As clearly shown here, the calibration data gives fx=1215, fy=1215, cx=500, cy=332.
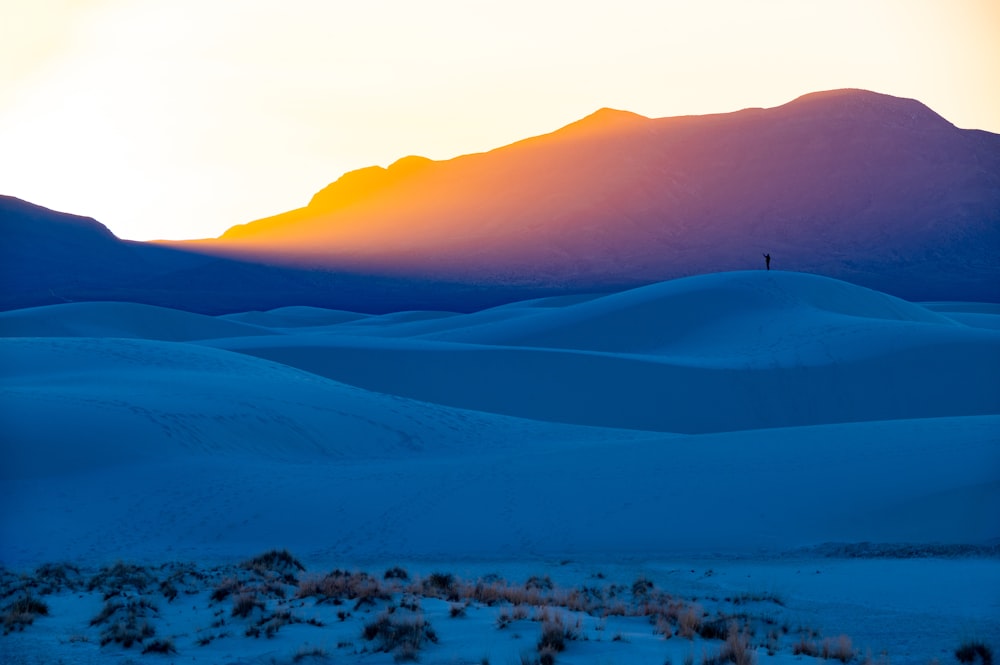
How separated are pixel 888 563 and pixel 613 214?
442ft

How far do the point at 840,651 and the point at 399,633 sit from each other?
3.31 m

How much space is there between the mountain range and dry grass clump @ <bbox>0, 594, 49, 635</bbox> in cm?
12071

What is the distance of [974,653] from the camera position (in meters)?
9.23

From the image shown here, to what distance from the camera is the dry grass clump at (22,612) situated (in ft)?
33.2

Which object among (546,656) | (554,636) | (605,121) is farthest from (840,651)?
(605,121)

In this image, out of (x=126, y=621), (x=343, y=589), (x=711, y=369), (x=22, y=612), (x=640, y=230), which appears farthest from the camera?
(x=640, y=230)

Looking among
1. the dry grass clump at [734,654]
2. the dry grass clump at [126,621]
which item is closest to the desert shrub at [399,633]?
the dry grass clump at [126,621]

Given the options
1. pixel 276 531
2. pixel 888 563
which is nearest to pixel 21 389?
pixel 276 531

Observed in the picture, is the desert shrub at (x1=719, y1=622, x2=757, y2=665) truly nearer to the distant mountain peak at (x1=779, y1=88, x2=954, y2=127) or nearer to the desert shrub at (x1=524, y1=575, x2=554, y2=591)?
the desert shrub at (x1=524, y1=575, x2=554, y2=591)

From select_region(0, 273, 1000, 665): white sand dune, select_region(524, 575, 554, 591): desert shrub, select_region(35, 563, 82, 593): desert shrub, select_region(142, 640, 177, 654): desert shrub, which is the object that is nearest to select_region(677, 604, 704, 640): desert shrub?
select_region(0, 273, 1000, 665): white sand dune

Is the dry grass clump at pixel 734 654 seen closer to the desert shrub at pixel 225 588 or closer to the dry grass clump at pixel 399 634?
the dry grass clump at pixel 399 634

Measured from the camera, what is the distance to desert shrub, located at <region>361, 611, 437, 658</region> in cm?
902

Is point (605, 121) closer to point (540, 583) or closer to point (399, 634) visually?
point (540, 583)

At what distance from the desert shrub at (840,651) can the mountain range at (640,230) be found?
122025 millimetres
